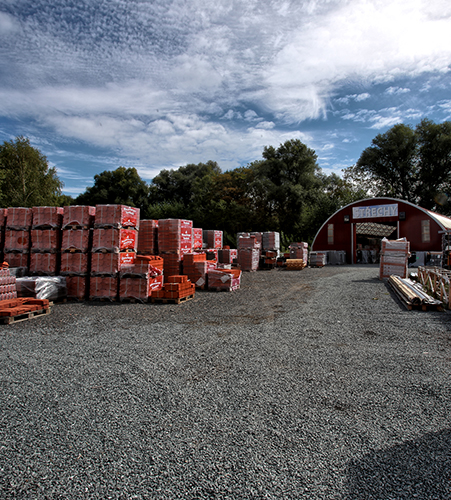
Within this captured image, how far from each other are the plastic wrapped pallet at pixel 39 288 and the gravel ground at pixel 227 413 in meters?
3.19

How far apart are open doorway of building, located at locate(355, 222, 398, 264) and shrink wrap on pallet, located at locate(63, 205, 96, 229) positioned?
26.6 meters

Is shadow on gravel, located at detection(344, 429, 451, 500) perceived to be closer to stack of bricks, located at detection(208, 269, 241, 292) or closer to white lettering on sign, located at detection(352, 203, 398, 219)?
stack of bricks, located at detection(208, 269, 241, 292)

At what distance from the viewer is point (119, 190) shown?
5381 cm

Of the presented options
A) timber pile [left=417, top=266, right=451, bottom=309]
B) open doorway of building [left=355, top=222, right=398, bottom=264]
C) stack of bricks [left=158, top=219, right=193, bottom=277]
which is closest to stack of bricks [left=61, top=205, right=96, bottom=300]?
stack of bricks [left=158, top=219, right=193, bottom=277]

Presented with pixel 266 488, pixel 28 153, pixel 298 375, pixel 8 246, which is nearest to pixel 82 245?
pixel 8 246

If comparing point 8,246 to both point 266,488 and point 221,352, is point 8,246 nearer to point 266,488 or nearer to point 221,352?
point 221,352

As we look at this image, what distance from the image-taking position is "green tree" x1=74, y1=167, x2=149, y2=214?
53625 millimetres

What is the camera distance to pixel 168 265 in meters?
14.5

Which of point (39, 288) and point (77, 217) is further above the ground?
point (77, 217)

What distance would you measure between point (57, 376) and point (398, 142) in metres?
52.8

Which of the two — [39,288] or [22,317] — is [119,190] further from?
[22,317]

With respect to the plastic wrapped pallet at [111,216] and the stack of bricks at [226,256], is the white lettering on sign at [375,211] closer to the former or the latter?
the stack of bricks at [226,256]

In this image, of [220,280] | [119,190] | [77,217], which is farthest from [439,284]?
[119,190]

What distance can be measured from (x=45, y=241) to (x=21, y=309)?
160 inches
